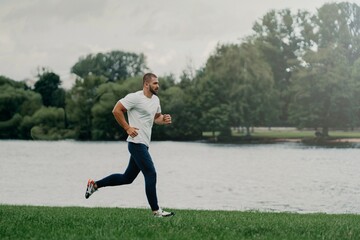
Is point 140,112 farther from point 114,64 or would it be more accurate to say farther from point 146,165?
point 114,64

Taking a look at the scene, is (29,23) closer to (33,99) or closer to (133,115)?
(33,99)

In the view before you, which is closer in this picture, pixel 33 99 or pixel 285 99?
pixel 33 99

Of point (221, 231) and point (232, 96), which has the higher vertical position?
point (232, 96)

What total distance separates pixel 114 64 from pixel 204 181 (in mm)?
107935

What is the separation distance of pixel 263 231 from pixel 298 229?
2.06 feet

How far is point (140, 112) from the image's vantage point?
1163cm

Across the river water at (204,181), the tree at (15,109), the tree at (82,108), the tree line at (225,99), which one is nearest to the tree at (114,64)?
the tree line at (225,99)

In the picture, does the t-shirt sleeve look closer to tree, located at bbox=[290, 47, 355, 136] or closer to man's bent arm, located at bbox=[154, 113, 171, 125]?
man's bent arm, located at bbox=[154, 113, 171, 125]

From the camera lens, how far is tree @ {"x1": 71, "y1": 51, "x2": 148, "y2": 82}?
5704 inches

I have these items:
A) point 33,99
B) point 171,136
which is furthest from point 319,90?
point 33,99

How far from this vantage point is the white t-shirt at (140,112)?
1155 cm

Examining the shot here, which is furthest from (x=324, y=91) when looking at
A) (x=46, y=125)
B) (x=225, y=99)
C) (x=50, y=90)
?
(x=50, y=90)

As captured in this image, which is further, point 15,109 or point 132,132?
point 15,109

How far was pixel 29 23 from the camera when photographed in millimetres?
115188
